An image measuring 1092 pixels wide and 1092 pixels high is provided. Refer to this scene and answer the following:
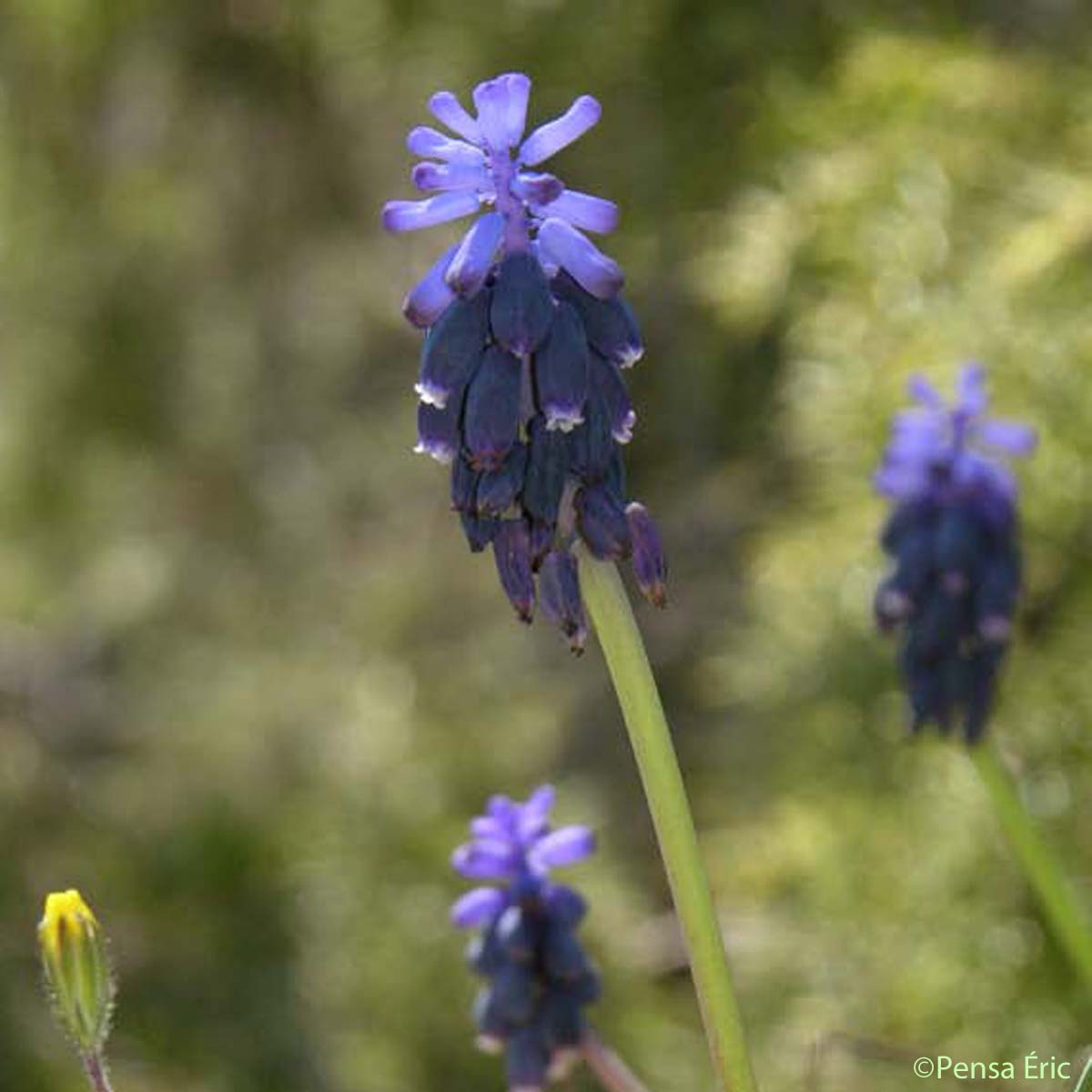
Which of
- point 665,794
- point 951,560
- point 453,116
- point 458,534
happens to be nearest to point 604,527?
point 665,794

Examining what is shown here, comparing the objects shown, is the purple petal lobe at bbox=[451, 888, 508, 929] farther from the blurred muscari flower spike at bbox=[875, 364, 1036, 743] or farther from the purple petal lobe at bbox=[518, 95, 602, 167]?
the purple petal lobe at bbox=[518, 95, 602, 167]

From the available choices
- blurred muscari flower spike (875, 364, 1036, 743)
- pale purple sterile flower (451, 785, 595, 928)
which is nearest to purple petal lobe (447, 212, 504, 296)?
pale purple sterile flower (451, 785, 595, 928)

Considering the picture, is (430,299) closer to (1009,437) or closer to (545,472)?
(545,472)

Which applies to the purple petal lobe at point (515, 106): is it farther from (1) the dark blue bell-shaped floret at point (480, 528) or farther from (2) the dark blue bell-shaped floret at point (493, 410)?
(1) the dark blue bell-shaped floret at point (480, 528)

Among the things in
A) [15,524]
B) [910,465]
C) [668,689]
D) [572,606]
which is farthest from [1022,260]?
[15,524]

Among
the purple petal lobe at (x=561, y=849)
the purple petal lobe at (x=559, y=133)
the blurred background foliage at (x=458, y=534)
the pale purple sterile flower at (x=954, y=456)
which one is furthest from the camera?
the blurred background foliage at (x=458, y=534)

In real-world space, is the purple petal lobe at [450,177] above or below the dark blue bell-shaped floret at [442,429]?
above

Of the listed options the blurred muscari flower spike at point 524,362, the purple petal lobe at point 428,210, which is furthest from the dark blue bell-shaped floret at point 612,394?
the purple petal lobe at point 428,210
